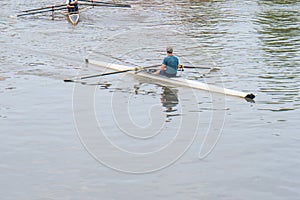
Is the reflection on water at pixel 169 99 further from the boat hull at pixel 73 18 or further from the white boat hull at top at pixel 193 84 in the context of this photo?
the boat hull at pixel 73 18

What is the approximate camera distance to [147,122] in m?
20.7

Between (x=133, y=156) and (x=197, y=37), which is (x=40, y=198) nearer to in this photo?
(x=133, y=156)

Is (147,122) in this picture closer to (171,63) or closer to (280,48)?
(171,63)

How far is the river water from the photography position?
15.0 metres

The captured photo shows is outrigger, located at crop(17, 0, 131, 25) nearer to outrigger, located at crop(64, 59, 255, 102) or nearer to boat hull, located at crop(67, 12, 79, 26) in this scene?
boat hull, located at crop(67, 12, 79, 26)

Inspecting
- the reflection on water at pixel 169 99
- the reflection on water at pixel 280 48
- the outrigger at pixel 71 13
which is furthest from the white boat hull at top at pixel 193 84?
the outrigger at pixel 71 13

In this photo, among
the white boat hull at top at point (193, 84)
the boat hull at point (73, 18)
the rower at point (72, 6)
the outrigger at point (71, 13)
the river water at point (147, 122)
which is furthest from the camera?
the rower at point (72, 6)

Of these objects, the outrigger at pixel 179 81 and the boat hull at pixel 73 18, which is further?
the boat hull at pixel 73 18

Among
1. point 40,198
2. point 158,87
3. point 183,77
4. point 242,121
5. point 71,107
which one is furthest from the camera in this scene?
point 183,77

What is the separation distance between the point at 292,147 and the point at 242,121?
3.12 metres

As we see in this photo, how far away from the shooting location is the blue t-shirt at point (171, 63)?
25.3m

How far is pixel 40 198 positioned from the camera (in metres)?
14.2

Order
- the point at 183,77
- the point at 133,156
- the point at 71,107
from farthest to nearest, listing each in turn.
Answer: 1. the point at 183,77
2. the point at 71,107
3. the point at 133,156

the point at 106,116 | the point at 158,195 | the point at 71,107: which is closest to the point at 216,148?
the point at 158,195
